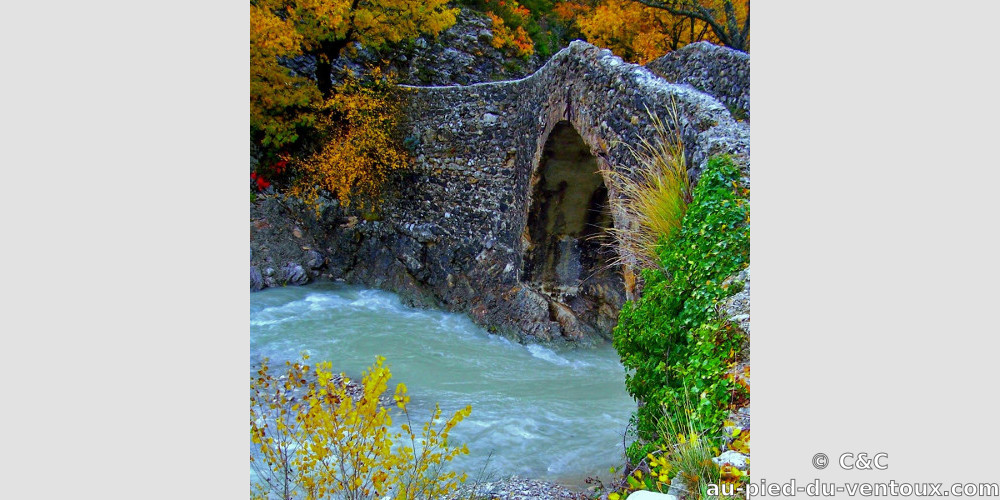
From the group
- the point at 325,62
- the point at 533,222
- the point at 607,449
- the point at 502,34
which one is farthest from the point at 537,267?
the point at 502,34

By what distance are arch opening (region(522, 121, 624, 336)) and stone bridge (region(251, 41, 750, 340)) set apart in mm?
15

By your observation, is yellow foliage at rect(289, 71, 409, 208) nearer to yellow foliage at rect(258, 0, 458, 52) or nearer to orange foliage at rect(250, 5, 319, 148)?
orange foliage at rect(250, 5, 319, 148)

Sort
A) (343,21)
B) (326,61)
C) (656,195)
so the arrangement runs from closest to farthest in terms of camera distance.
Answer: (656,195)
(343,21)
(326,61)

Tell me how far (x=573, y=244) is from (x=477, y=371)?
2.57 meters

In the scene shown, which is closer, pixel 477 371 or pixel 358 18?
pixel 477 371

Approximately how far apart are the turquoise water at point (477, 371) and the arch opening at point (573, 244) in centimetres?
68

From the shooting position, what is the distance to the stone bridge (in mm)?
6578

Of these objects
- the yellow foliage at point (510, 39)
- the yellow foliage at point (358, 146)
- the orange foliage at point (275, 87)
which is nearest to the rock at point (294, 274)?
the yellow foliage at point (358, 146)

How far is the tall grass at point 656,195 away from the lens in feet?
13.0

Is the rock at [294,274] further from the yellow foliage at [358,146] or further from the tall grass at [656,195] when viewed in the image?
the tall grass at [656,195]

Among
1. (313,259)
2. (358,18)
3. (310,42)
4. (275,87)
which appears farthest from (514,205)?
(310,42)

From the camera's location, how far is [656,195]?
4133mm

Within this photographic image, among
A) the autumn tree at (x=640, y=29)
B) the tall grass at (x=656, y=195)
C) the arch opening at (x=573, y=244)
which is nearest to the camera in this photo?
the tall grass at (x=656, y=195)

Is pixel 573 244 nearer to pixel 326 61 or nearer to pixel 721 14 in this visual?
pixel 721 14
